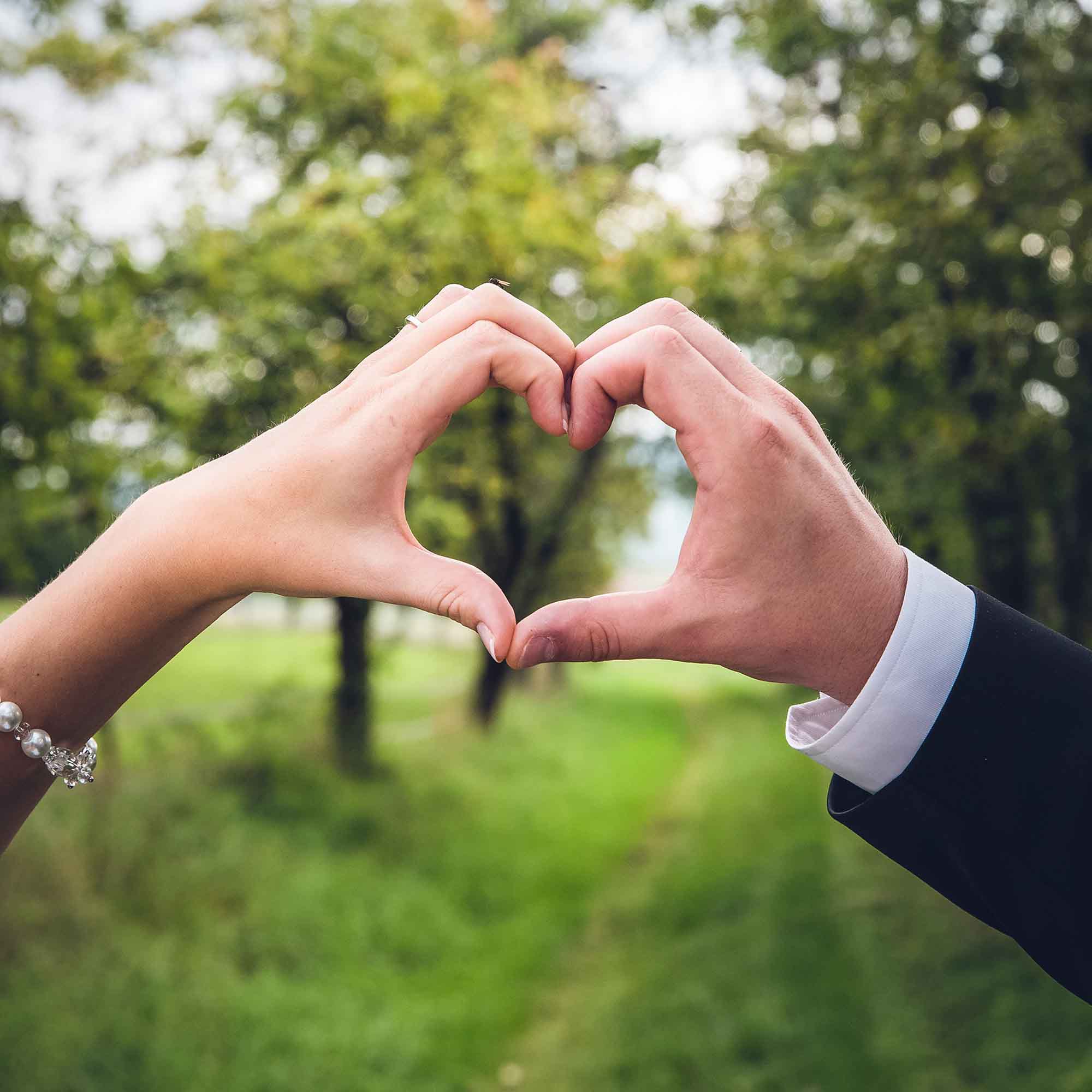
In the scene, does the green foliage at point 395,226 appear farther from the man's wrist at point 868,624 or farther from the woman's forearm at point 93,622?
the woman's forearm at point 93,622

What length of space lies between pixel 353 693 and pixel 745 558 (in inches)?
416

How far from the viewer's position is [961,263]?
5.41 m

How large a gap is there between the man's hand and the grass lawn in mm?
4358

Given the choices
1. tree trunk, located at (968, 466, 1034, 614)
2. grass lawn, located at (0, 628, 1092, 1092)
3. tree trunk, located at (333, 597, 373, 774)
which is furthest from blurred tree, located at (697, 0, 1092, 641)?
tree trunk, located at (333, 597, 373, 774)

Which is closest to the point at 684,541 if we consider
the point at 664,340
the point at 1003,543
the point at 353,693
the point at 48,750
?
the point at 664,340

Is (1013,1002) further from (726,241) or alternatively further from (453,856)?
(726,241)

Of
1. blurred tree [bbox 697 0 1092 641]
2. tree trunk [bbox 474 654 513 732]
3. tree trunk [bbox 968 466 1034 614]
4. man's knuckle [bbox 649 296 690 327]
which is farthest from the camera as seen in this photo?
tree trunk [bbox 474 654 513 732]

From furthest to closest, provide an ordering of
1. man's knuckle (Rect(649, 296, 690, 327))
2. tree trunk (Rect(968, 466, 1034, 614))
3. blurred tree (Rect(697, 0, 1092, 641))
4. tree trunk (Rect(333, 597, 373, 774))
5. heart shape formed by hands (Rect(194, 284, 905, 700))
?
tree trunk (Rect(333, 597, 373, 774)) < tree trunk (Rect(968, 466, 1034, 614)) < blurred tree (Rect(697, 0, 1092, 641)) < man's knuckle (Rect(649, 296, 690, 327)) < heart shape formed by hands (Rect(194, 284, 905, 700))

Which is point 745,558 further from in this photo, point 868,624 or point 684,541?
point 868,624

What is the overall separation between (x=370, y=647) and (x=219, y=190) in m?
5.55

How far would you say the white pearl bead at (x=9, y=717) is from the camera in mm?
1459

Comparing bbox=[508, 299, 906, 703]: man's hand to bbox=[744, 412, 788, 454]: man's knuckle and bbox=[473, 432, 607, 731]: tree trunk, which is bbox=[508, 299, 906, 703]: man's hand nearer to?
bbox=[744, 412, 788, 454]: man's knuckle

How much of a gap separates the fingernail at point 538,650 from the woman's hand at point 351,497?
0.04 metres

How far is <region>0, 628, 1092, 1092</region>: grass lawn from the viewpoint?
17.5 feet
